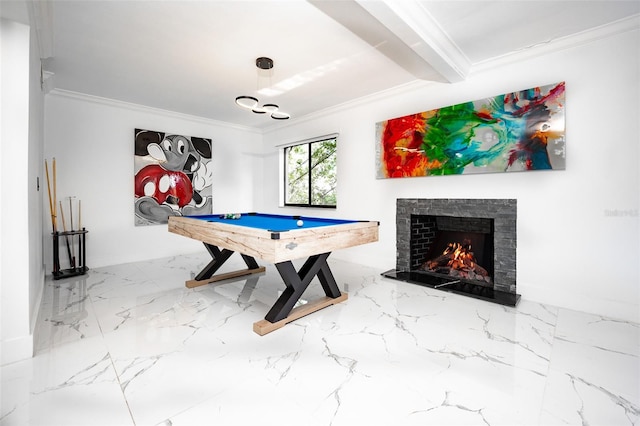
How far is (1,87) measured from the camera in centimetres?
179

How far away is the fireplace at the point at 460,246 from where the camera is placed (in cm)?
301

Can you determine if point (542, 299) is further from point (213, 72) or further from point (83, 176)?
point (83, 176)

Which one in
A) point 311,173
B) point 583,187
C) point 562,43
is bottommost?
point 583,187

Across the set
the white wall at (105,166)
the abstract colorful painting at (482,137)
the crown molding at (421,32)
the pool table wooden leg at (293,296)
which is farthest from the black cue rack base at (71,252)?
the crown molding at (421,32)

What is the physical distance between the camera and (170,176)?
491cm

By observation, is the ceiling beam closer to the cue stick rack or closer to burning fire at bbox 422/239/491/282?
burning fire at bbox 422/239/491/282

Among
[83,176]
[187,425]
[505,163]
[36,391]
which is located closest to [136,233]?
[83,176]

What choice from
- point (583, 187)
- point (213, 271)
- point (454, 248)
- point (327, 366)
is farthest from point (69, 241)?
point (583, 187)

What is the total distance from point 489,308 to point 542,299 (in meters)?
0.63

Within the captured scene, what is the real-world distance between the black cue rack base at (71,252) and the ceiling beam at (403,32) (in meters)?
4.11

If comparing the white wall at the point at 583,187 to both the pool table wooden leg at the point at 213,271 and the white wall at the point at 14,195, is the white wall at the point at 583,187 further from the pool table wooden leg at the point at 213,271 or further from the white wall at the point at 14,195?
the white wall at the point at 14,195

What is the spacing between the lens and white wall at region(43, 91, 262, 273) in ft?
13.0

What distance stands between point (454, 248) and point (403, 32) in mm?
2585

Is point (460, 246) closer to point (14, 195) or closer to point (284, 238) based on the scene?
point (284, 238)
